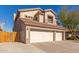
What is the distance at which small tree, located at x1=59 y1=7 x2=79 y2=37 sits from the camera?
13059 millimetres

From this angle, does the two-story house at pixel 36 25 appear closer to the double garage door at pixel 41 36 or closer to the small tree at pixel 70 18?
the double garage door at pixel 41 36

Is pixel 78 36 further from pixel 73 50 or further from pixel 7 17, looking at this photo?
pixel 7 17

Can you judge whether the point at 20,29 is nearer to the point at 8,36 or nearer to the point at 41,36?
the point at 8,36

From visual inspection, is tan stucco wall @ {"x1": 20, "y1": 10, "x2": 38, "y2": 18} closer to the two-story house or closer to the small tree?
the two-story house

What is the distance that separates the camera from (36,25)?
13656 mm

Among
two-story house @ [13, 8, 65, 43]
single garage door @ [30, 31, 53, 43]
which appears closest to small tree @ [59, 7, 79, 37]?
two-story house @ [13, 8, 65, 43]

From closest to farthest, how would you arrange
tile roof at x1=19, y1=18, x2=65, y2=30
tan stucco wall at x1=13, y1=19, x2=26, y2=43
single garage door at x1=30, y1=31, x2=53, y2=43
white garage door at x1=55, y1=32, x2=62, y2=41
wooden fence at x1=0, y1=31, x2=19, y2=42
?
wooden fence at x1=0, y1=31, x2=19, y2=42, tan stucco wall at x1=13, y1=19, x2=26, y2=43, tile roof at x1=19, y1=18, x2=65, y2=30, single garage door at x1=30, y1=31, x2=53, y2=43, white garage door at x1=55, y1=32, x2=62, y2=41

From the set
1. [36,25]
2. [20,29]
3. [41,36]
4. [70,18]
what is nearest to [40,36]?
[41,36]

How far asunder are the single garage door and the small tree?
1.77 m

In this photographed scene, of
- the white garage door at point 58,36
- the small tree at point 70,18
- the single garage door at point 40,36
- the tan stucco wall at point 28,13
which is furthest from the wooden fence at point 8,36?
the small tree at point 70,18

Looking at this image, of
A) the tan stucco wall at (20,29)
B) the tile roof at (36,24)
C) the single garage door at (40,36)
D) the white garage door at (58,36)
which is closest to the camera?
the tan stucco wall at (20,29)

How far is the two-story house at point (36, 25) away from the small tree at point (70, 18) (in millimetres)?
700

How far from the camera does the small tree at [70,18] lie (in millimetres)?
13059

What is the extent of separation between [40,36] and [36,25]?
104 cm
